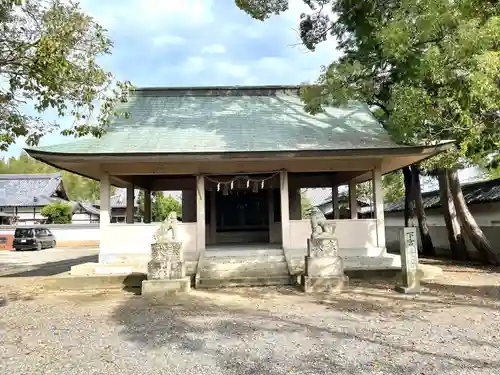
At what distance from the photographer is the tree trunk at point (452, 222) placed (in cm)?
1555

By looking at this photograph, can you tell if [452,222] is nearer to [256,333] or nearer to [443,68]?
[443,68]

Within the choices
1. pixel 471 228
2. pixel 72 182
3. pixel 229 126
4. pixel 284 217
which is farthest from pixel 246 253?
pixel 72 182

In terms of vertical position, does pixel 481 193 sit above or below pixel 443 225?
above

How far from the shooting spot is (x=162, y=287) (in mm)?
A: 9328

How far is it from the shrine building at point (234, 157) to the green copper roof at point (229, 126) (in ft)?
0.10

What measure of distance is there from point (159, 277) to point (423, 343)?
575 cm

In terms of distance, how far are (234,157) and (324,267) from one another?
3.47 meters

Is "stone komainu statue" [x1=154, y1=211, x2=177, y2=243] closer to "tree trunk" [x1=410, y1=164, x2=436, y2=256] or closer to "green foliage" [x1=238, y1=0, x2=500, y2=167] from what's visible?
"green foliage" [x1=238, y1=0, x2=500, y2=167]

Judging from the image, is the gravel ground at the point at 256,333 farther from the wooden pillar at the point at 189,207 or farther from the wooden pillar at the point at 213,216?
the wooden pillar at the point at 189,207

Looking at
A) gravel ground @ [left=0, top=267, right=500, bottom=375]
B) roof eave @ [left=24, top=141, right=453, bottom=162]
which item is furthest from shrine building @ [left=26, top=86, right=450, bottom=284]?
gravel ground @ [left=0, top=267, right=500, bottom=375]

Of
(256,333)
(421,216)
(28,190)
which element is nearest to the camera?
(256,333)

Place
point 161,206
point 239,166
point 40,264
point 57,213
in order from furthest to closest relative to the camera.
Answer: point 161,206, point 57,213, point 40,264, point 239,166

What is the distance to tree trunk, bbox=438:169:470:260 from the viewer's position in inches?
612

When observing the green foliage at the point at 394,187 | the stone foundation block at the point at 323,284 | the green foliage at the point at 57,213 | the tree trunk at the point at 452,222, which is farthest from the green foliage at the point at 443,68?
the green foliage at the point at 57,213
